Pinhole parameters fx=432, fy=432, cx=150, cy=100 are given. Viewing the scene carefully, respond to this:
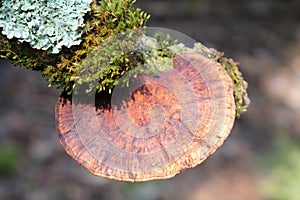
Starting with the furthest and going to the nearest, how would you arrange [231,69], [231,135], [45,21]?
1. [231,135]
2. [231,69]
3. [45,21]

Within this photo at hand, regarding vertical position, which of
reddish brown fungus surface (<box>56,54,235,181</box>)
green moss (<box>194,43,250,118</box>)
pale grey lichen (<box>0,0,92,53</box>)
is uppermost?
green moss (<box>194,43,250,118</box>)

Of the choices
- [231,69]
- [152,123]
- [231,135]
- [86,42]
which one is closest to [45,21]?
[86,42]

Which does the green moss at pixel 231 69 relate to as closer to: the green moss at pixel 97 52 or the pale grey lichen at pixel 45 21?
the green moss at pixel 97 52

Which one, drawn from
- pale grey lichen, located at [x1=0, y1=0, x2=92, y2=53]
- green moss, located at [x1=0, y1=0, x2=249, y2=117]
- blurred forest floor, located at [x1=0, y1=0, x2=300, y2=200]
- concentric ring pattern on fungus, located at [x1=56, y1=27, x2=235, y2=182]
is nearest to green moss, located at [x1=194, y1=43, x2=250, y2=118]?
concentric ring pattern on fungus, located at [x1=56, y1=27, x2=235, y2=182]

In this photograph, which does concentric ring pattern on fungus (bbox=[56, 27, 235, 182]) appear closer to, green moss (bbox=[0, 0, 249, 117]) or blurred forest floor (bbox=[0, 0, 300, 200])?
green moss (bbox=[0, 0, 249, 117])

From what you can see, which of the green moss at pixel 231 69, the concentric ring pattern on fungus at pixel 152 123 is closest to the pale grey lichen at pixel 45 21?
the concentric ring pattern on fungus at pixel 152 123

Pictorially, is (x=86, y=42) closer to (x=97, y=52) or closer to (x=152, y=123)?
(x=97, y=52)

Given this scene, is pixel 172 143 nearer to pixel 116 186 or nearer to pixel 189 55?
pixel 189 55

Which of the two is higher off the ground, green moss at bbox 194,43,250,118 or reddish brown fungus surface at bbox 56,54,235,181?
green moss at bbox 194,43,250,118
